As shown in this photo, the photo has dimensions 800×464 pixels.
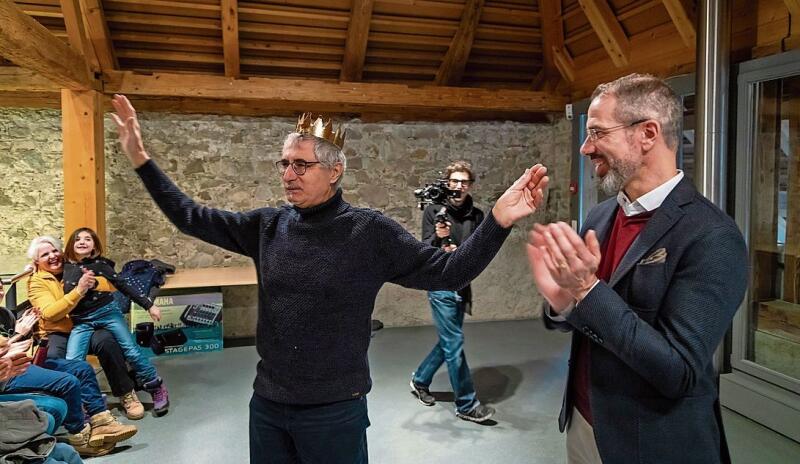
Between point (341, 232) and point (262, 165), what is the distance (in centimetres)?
418

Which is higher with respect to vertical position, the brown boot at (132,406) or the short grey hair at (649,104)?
the short grey hair at (649,104)

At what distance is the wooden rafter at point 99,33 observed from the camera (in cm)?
429

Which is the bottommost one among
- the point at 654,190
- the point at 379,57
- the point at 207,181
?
the point at 654,190

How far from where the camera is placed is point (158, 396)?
370 cm

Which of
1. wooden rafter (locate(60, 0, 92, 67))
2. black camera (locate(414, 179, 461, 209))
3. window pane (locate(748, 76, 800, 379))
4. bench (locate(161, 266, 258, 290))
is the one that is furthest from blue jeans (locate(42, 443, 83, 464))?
window pane (locate(748, 76, 800, 379))

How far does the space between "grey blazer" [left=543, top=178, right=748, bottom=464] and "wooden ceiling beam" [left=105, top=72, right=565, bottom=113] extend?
421 cm

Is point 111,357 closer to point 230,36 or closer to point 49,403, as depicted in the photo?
point 49,403

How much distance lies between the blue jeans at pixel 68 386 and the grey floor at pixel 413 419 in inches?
10.4

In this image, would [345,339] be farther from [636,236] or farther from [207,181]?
[207,181]

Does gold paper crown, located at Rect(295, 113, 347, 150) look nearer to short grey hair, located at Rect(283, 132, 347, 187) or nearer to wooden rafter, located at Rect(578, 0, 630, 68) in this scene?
short grey hair, located at Rect(283, 132, 347, 187)

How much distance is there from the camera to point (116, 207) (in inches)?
211

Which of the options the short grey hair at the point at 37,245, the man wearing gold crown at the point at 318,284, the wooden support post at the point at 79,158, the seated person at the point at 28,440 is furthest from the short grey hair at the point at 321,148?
the wooden support post at the point at 79,158

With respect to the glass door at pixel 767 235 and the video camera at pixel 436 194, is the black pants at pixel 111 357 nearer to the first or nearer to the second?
the video camera at pixel 436 194

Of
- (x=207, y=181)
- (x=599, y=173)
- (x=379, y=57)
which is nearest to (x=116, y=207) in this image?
(x=207, y=181)
